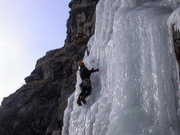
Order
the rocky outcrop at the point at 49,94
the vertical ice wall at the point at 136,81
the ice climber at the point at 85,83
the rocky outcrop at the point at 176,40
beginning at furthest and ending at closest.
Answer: the rocky outcrop at the point at 49,94 < the ice climber at the point at 85,83 < the rocky outcrop at the point at 176,40 < the vertical ice wall at the point at 136,81

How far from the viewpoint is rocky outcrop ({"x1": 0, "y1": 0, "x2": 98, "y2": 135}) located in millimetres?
19906

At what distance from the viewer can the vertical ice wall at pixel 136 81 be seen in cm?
Answer: 639

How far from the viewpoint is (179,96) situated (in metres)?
6.33

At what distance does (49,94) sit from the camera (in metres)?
21.2

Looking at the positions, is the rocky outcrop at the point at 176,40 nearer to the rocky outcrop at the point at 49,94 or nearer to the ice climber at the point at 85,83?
the ice climber at the point at 85,83

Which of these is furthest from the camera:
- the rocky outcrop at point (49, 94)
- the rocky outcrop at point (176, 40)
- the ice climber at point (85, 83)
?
the rocky outcrop at point (49, 94)

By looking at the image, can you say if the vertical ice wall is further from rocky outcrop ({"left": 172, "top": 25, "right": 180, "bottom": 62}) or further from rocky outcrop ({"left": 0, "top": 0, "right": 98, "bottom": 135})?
rocky outcrop ({"left": 0, "top": 0, "right": 98, "bottom": 135})

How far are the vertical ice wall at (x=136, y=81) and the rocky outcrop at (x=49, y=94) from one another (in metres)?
8.83

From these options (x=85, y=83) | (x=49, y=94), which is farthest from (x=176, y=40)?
(x=49, y=94)

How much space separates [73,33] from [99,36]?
48.5 ft

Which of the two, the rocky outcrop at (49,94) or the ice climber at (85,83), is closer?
the ice climber at (85,83)

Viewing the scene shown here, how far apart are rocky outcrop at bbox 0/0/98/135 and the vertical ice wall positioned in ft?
29.0

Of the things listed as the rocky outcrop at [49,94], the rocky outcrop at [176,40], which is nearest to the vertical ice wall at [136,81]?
the rocky outcrop at [176,40]

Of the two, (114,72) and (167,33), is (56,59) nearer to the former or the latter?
(114,72)
